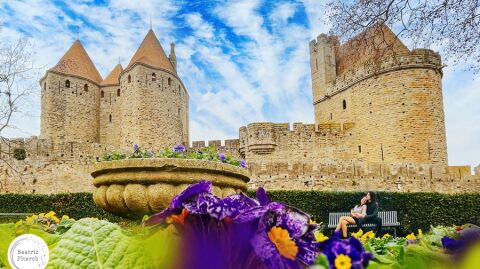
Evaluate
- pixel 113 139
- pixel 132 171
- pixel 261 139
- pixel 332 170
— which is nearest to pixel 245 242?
pixel 132 171

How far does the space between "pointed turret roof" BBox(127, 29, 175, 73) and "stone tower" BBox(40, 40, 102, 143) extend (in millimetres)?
3918

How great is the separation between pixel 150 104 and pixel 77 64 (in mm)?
7722

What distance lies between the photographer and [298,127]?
78.4ft

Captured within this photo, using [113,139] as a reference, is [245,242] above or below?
below

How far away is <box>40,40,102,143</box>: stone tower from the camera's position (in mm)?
31453

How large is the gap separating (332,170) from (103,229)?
18.8 meters

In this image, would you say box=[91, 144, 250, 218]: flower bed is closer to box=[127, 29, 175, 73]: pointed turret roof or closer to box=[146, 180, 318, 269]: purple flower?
box=[146, 180, 318, 269]: purple flower

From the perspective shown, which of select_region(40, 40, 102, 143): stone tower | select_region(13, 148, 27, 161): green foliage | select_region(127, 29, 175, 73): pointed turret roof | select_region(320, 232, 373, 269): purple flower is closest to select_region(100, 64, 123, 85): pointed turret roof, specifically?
select_region(40, 40, 102, 143): stone tower

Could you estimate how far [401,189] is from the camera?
19031 mm

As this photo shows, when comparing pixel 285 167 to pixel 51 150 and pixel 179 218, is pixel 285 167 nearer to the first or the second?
pixel 51 150

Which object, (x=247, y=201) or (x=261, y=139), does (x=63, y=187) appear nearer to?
(x=261, y=139)

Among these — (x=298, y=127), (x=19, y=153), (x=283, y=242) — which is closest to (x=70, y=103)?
(x=19, y=153)

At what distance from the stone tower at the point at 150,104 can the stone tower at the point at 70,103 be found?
3388 mm

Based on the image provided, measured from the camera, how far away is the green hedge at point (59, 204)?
14688mm
